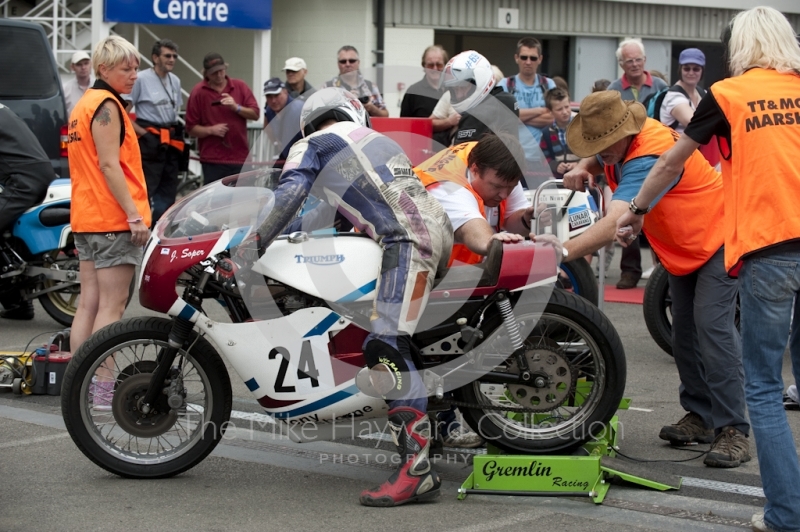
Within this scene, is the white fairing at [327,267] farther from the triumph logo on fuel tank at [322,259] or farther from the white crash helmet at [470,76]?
the white crash helmet at [470,76]

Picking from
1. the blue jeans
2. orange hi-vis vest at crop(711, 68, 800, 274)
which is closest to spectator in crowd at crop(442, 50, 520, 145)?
orange hi-vis vest at crop(711, 68, 800, 274)

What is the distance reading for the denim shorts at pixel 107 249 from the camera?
6.36 m

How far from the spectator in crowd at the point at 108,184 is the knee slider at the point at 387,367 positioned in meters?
2.08

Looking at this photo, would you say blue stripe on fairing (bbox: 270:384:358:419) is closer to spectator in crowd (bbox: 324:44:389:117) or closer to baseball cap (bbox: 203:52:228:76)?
→ spectator in crowd (bbox: 324:44:389:117)

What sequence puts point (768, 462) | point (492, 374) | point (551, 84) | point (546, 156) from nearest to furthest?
point (768, 462) → point (492, 374) → point (546, 156) → point (551, 84)

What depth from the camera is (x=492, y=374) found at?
201 inches

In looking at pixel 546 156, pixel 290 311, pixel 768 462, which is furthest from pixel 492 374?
pixel 546 156

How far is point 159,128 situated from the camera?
38.7ft

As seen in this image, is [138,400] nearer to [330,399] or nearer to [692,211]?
[330,399]

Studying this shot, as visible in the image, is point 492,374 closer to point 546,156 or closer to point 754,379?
point 754,379

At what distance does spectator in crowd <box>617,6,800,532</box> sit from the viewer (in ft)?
13.5

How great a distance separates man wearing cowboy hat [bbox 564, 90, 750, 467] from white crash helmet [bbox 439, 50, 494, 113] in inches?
109

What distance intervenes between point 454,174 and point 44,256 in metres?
4.45

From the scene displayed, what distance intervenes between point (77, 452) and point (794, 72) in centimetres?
364
